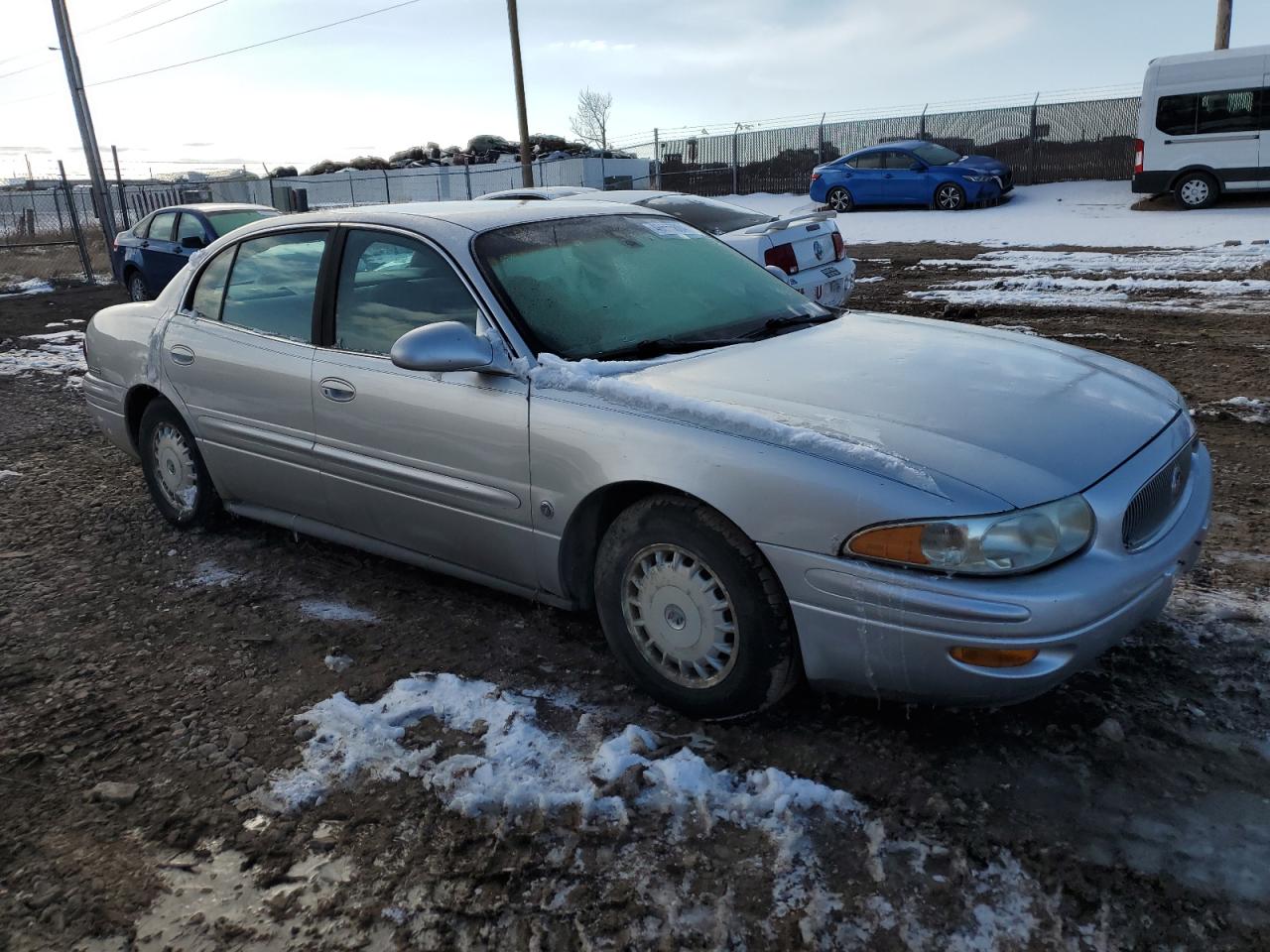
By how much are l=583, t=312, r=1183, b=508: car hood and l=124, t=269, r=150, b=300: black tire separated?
41.7ft

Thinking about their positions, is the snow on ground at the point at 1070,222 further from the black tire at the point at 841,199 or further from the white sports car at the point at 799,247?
the white sports car at the point at 799,247

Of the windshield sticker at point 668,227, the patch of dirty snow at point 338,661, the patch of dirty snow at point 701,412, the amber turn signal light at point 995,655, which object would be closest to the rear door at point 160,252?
the windshield sticker at point 668,227

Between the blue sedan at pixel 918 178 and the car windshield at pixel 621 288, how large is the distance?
60.4 ft

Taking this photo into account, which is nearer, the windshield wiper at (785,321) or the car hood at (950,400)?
the car hood at (950,400)

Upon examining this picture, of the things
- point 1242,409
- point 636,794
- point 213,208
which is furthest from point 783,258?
point 213,208

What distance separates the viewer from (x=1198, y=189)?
18000 mm

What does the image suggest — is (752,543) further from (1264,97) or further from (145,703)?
(1264,97)

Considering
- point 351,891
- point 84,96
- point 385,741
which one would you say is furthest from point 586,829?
point 84,96

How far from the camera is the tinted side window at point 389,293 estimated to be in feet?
11.7

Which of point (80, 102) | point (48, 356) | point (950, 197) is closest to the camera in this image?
point (48, 356)

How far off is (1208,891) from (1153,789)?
381 mm

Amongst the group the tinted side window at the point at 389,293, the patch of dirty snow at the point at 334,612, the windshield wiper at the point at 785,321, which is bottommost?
the patch of dirty snow at the point at 334,612

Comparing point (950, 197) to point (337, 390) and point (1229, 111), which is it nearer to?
point (1229, 111)

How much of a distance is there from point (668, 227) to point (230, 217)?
10.7m
